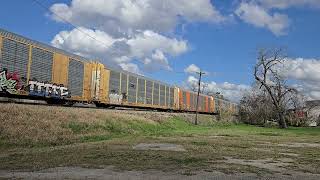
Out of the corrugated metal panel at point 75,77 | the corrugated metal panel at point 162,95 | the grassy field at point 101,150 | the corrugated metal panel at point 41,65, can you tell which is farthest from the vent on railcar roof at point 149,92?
the corrugated metal panel at point 41,65

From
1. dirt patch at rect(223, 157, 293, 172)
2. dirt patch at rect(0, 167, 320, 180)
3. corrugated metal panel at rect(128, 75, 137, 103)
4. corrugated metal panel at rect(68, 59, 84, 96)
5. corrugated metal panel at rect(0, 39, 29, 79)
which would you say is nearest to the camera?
dirt patch at rect(0, 167, 320, 180)

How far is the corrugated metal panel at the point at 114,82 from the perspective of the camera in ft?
124

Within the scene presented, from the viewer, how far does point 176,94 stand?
58.9 metres

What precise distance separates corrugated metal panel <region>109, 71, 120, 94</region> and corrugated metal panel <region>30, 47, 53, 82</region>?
1003 centimetres

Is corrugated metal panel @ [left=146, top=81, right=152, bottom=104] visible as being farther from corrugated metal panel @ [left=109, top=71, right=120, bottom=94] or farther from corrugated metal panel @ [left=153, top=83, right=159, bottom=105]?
corrugated metal panel @ [left=109, top=71, right=120, bottom=94]

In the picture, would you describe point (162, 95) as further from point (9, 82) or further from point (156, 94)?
point (9, 82)

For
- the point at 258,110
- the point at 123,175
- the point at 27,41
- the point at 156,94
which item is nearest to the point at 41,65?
the point at 27,41

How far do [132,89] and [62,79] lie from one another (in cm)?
1383

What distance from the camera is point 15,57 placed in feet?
79.5

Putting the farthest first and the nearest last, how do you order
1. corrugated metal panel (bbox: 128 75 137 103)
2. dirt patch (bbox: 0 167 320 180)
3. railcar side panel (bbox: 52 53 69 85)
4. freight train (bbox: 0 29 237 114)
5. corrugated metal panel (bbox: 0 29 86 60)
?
corrugated metal panel (bbox: 128 75 137 103) < railcar side panel (bbox: 52 53 69 85) < freight train (bbox: 0 29 237 114) < corrugated metal panel (bbox: 0 29 86 60) < dirt patch (bbox: 0 167 320 180)

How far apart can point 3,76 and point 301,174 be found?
17.5 m

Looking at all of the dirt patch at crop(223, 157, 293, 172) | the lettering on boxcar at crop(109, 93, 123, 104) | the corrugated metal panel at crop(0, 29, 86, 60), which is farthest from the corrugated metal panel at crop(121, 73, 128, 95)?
the dirt patch at crop(223, 157, 293, 172)

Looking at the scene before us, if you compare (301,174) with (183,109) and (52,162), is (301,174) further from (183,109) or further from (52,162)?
(183,109)

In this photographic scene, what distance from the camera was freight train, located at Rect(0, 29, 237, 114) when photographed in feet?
78.6
